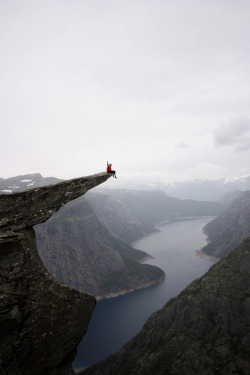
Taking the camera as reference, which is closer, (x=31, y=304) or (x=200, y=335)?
(x=31, y=304)

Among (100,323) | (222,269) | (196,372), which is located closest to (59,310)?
(196,372)

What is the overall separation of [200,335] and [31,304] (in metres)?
95.9

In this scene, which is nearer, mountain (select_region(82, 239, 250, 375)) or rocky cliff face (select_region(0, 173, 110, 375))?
rocky cliff face (select_region(0, 173, 110, 375))

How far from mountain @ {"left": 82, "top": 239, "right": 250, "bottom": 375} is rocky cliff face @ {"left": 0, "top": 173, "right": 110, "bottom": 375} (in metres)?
82.2

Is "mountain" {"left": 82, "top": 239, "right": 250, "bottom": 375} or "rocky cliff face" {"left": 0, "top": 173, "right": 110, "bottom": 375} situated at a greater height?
"rocky cliff face" {"left": 0, "top": 173, "right": 110, "bottom": 375}

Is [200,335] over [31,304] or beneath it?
beneath

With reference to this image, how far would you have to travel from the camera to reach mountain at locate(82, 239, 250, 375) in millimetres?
76625

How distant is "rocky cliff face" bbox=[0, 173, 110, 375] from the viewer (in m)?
13.0

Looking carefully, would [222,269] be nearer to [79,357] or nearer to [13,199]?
[79,357]

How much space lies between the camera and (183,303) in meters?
101

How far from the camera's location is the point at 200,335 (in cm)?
8656

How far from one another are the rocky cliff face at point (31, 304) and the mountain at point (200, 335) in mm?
82234

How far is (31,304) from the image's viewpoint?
13766 millimetres

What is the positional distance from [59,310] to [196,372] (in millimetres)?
85379
